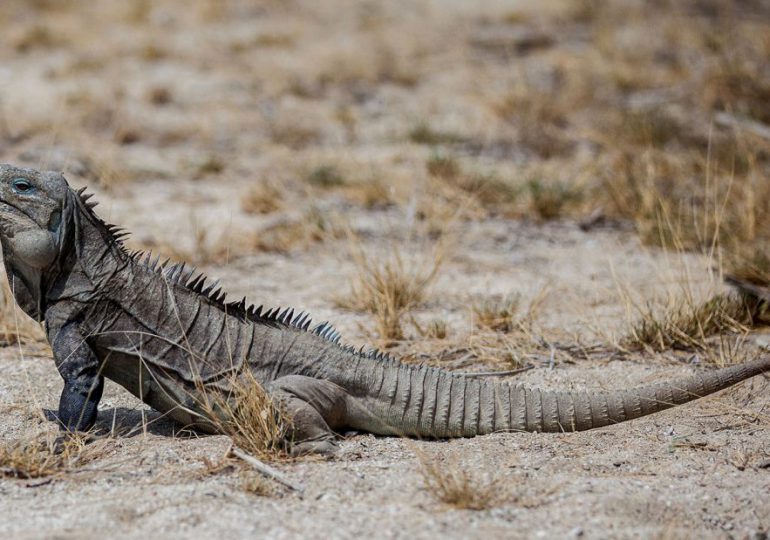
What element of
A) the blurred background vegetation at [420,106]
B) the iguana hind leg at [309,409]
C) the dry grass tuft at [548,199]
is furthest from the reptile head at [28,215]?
the dry grass tuft at [548,199]

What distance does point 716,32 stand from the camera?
12438mm

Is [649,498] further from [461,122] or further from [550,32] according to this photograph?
[550,32]

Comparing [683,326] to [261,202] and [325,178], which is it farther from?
[325,178]

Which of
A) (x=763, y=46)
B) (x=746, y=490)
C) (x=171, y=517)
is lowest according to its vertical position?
(x=746, y=490)

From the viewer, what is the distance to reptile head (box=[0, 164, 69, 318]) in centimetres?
405

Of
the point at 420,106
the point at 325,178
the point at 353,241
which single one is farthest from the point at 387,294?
the point at 420,106

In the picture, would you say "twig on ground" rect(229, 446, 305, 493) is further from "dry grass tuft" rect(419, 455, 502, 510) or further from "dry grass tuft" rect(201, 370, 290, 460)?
"dry grass tuft" rect(419, 455, 502, 510)

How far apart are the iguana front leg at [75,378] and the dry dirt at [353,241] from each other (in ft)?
0.60

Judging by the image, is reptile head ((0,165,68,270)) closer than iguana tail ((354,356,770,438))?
Yes

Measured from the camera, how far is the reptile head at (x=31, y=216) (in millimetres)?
4047

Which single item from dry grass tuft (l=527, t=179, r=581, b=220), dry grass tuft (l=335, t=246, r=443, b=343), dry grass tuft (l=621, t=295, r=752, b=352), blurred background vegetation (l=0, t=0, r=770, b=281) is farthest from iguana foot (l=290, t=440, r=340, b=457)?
dry grass tuft (l=527, t=179, r=581, b=220)

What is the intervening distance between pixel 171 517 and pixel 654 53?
34.9 ft

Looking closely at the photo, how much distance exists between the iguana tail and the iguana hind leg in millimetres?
182

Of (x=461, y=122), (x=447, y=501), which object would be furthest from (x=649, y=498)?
(x=461, y=122)
